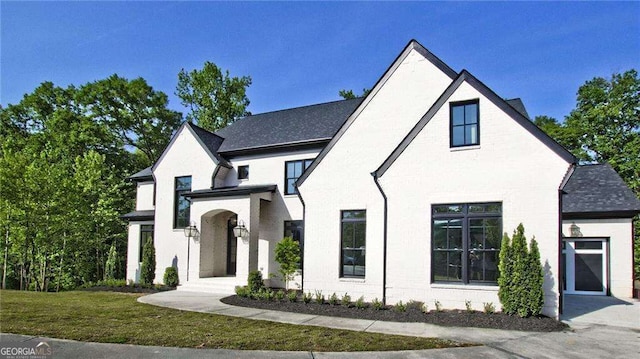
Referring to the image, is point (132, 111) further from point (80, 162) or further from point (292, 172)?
point (292, 172)

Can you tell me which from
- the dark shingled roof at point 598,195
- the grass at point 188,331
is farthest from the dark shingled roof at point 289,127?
the dark shingled roof at point 598,195

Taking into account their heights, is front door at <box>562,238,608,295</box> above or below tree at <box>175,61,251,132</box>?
below

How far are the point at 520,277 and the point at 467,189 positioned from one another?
253cm

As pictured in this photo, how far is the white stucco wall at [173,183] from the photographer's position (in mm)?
17797

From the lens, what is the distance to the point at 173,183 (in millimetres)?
18594

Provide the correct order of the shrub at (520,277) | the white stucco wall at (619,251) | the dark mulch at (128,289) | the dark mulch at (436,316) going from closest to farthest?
the dark mulch at (436,316), the shrub at (520,277), the white stucco wall at (619,251), the dark mulch at (128,289)

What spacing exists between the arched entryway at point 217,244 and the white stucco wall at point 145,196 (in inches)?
205

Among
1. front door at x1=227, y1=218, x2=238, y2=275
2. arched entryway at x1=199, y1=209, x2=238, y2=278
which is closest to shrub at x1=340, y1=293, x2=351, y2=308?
arched entryway at x1=199, y1=209, x2=238, y2=278

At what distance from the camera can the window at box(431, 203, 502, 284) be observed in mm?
10234

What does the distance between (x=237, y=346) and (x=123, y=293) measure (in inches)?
441

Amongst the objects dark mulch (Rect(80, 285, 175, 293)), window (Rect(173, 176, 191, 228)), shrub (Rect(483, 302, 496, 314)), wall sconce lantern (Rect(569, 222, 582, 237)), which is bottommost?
dark mulch (Rect(80, 285, 175, 293))

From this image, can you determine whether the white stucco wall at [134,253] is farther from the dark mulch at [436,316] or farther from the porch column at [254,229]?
the dark mulch at [436,316]

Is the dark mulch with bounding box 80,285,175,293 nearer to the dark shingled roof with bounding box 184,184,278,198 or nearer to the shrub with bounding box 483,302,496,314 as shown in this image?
the dark shingled roof with bounding box 184,184,278,198

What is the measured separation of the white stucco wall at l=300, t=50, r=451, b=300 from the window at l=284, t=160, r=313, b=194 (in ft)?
10.1
